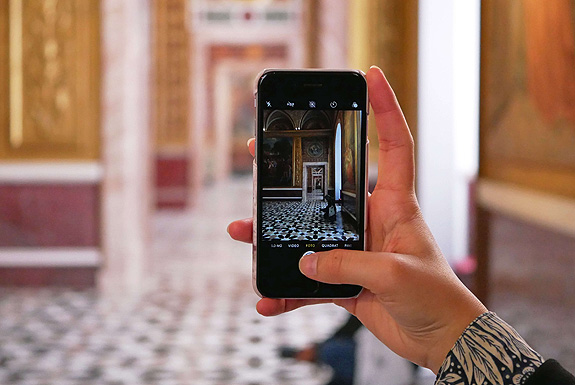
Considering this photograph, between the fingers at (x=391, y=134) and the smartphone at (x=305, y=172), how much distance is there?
98 mm

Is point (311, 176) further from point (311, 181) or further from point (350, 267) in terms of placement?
point (350, 267)

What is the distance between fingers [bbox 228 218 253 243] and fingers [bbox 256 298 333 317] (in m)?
0.14

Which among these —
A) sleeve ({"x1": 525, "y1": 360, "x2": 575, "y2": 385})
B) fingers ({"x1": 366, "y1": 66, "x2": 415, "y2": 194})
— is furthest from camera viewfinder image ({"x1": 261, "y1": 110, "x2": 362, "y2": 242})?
sleeve ({"x1": 525, "y1": 360, "x2": 575, "y2": 385})

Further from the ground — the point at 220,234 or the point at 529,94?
the point at 529,94

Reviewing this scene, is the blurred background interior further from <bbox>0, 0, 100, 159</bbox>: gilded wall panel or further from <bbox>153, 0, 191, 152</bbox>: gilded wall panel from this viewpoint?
<bbox>153, 0, 191, 152</bbox>: gilded wall panel

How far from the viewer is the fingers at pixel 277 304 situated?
115 cm

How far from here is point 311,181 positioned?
116 cm

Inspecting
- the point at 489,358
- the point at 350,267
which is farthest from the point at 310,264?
the point at 489,358

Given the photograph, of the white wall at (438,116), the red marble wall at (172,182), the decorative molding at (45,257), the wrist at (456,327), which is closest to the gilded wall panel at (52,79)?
the decorative molding at (45,257)

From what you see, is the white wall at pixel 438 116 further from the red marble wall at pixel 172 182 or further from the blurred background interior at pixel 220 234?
the red marble wall at pixel 172 182

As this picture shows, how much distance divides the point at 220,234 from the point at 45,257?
354 cm

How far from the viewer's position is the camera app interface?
1.16 meters

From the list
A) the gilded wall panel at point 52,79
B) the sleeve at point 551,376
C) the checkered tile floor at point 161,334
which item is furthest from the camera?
the gilded wall panel at point 52,79

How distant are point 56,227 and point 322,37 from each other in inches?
120
